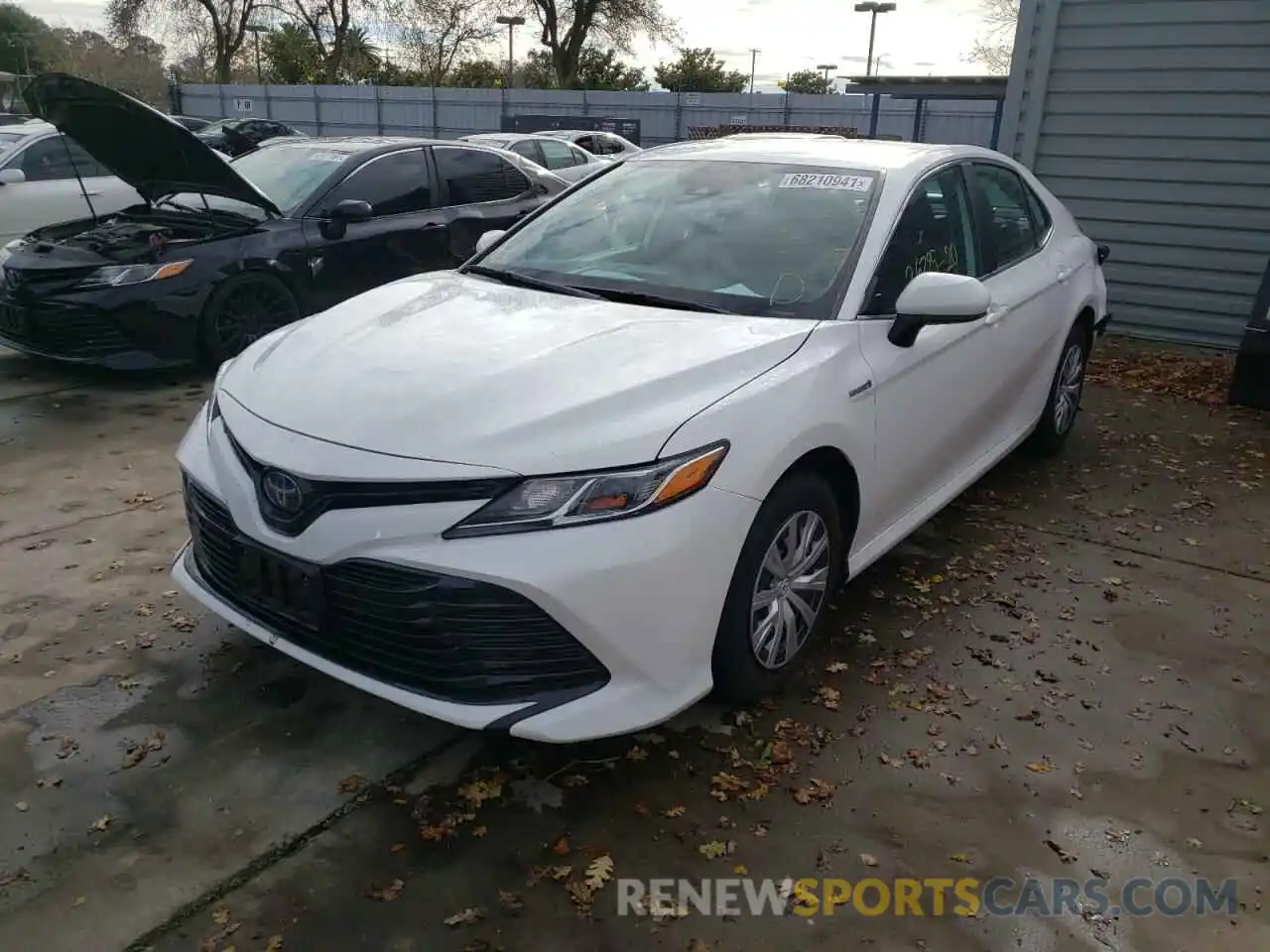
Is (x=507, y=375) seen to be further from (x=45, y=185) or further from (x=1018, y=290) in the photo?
(x=45, y=185)

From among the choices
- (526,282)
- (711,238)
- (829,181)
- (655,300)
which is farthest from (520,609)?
(829,181)

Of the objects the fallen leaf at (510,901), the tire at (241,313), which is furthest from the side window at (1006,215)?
the tire at (241,313)

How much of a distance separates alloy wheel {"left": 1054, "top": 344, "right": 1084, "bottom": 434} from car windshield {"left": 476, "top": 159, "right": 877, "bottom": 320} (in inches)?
84.4

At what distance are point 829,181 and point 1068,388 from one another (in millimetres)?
2427

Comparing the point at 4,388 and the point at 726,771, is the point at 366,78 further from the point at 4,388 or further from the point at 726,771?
the point at 726,771

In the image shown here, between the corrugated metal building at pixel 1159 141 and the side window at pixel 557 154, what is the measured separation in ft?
22.9

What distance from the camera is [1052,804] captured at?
269 cm

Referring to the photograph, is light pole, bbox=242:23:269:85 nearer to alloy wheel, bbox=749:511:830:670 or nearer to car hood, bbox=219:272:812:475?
car hood, bbox=219:272:812:475

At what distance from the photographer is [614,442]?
241cm

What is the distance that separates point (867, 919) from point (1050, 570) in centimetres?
226

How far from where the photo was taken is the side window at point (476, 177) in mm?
7414

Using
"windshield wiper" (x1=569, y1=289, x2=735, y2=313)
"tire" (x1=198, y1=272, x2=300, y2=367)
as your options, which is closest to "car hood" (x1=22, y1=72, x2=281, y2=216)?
"tire" (x1=198, y1=272, x2=300, y2=367)

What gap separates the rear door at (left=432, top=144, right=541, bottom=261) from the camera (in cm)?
734

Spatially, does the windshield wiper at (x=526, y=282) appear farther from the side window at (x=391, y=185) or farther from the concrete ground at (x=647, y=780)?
the side window at (x=391, y=185)
